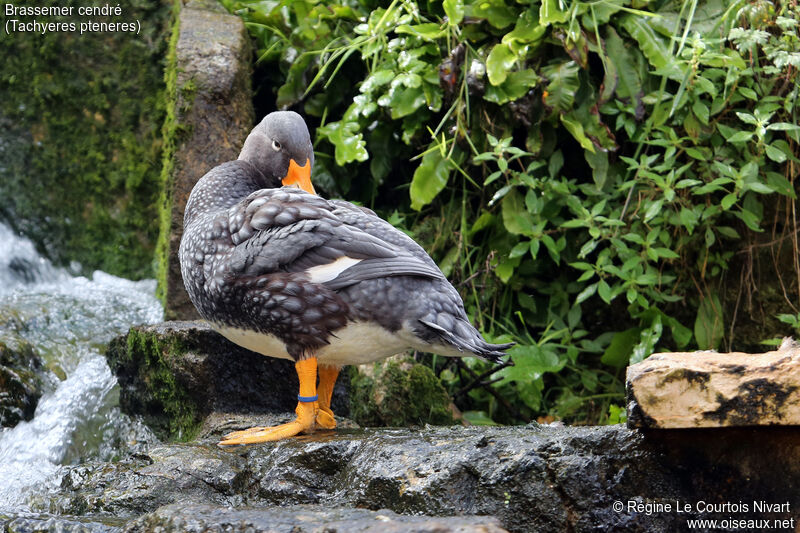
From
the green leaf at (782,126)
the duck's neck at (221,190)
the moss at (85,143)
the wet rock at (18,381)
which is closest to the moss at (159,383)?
the wet rock at (18,381)

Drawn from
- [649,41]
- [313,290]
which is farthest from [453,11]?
[313,290]

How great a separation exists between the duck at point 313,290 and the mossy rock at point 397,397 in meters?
0.86

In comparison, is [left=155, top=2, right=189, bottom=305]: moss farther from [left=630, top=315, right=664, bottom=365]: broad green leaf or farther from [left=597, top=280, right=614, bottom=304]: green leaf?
[left=630, top=315, right=664, bottom=365]: broad green leaf

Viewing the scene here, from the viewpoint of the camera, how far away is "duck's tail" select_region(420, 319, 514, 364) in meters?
2.47

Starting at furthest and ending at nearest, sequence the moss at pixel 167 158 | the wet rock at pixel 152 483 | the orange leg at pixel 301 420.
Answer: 1. the moss at pixel 167 158
2. the orange leg at pixel 301 420
3. the wet rock at pixel 152 483

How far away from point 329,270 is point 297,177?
751 mm

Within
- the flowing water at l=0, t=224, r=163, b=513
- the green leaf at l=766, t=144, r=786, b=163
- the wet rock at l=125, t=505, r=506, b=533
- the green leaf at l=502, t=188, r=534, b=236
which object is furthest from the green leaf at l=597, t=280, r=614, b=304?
the wet rock at l=125, t=505, r=506, b=533

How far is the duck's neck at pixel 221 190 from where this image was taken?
9.75 ft

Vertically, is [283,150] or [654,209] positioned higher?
[283,150]

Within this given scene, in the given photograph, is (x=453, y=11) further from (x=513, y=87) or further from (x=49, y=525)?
(x=49, y=525)

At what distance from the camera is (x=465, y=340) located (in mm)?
2496

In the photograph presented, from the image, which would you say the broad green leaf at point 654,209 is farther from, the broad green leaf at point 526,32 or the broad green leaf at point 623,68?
the broad green leaf at point 526,32

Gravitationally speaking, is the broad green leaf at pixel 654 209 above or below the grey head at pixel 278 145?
below

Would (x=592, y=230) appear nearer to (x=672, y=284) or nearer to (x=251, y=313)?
(x=672, y=284)
